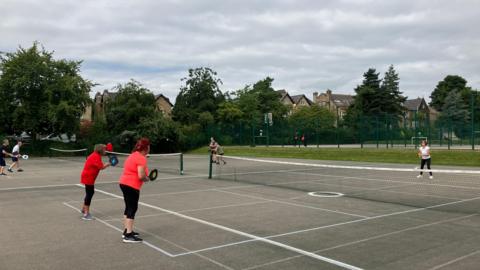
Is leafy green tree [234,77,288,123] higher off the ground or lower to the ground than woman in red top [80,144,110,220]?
higher

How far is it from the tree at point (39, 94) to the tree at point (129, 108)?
368 cm

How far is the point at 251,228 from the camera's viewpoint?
8.52 metres

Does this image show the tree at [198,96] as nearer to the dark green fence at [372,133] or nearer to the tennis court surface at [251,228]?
the dark green fence at [372,133]

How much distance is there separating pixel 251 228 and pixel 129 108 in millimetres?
40892

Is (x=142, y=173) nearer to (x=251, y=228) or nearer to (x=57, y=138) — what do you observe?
(x=251, y=228)

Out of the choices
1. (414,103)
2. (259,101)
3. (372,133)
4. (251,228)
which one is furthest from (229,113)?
(414,103)

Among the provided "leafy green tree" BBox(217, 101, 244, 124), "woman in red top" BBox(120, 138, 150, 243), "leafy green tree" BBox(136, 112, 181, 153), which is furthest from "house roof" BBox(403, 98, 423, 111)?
"woman in red top" BBox(120, 138, 150, 243)

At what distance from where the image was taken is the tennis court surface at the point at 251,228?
20.7 feet

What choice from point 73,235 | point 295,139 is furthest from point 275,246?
point 295,139

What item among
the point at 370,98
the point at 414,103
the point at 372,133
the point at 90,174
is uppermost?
the point at 414,103

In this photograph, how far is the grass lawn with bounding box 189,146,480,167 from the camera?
2789cm

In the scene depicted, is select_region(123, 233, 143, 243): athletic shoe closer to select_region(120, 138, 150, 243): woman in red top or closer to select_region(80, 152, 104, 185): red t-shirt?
select_region(120, 138, 150, 243): woman in red top

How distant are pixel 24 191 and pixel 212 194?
651 centimetres

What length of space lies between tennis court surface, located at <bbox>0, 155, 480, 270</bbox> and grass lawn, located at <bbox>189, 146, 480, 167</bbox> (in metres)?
13.9
